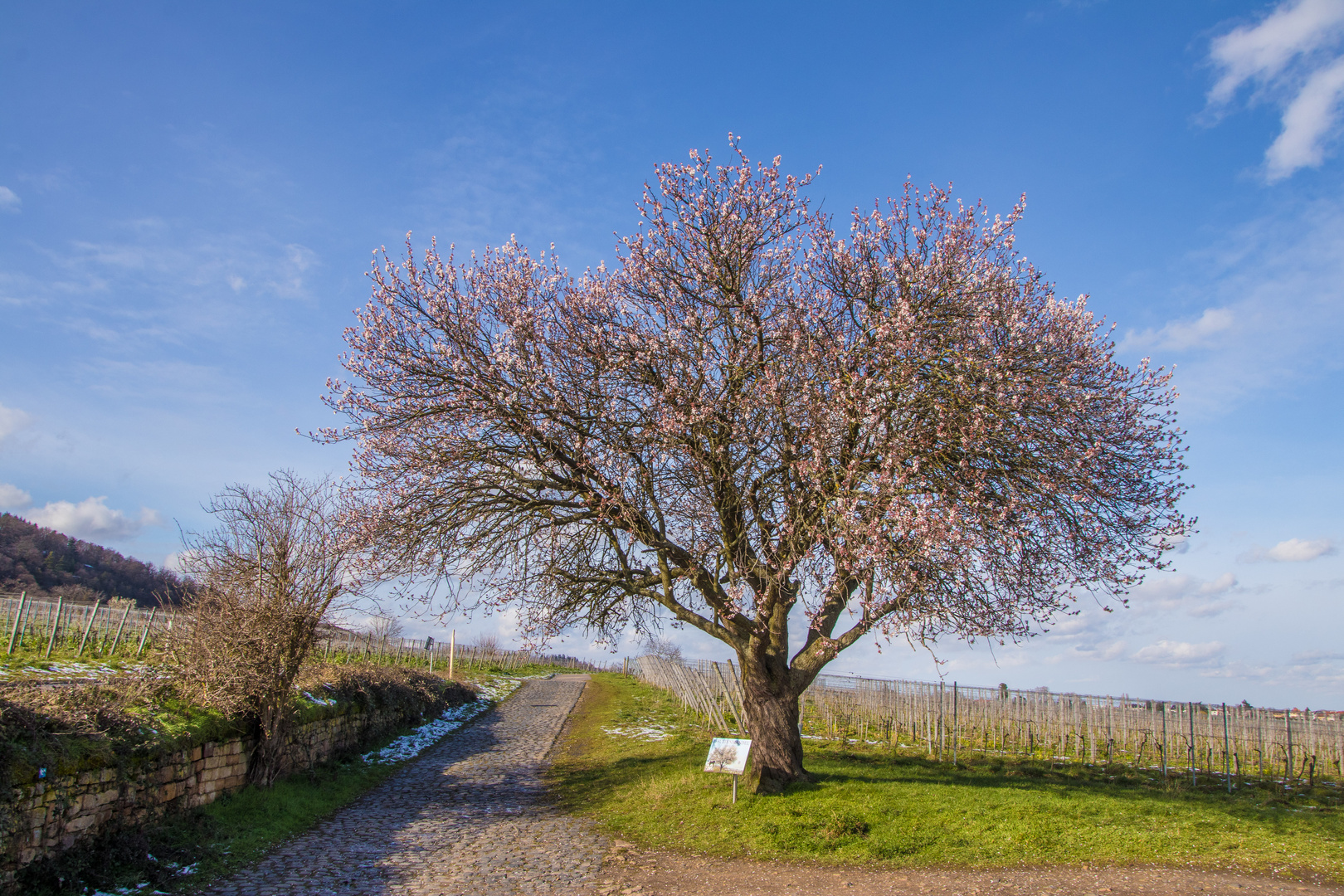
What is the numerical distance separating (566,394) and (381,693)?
1052 centimetres

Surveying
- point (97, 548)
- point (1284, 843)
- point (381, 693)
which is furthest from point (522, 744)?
point (97, 548)

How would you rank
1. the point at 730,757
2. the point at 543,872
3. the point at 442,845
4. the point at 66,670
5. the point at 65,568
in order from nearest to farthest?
the point at 543,872, the point at 442,845, the point at 730,757, the point at 66,670, the point at 65,568

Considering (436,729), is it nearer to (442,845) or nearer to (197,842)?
(442,845)

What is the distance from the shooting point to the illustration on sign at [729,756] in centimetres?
1038

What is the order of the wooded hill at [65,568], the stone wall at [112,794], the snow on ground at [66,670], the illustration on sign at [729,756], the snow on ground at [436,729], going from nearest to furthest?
1. the stone wall at [112,794]
2. the illustration on sign at [729,756]
3. the snow on ground at [66,670]
4. the snow on ground at [436,729]
5. the wooded hill at [65,568]

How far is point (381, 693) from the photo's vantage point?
1731 centimetres

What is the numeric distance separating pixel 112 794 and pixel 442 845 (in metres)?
3.73

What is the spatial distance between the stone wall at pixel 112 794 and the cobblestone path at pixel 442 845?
4.48 ft

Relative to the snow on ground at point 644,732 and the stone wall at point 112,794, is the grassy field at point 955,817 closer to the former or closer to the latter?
the snow on ground at point 644,732

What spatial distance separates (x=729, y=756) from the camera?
34.8 feet

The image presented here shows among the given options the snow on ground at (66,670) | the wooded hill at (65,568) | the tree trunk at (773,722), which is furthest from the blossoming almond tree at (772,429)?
the wooded hill at (65,568)

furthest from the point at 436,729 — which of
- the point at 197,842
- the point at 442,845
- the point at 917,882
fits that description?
the point at 917,882

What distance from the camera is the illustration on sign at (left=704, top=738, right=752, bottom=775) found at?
10383mm

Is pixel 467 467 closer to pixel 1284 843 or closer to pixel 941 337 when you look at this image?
pixel 941 337
